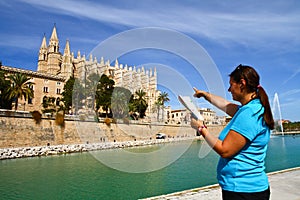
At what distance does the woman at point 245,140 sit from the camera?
1580 millimetres

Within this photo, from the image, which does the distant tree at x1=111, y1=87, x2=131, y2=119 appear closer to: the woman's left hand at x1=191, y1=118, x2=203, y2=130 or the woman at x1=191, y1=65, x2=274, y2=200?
the woman's left hand at x1=191, y1=118, x2=203, y2=130

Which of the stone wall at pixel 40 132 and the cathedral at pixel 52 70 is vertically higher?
the cathedral at pixel 52 70

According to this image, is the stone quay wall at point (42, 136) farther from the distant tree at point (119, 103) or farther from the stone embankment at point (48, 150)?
the distant tree at point (119, 103)

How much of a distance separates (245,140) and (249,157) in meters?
0.14

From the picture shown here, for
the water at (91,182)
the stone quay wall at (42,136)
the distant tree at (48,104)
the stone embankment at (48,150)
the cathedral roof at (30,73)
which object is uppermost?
the cathedral roof at (30,73)

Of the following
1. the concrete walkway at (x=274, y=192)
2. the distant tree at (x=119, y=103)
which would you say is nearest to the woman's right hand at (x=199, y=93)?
the distant tree at (x=119, y=103)

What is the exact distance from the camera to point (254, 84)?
1698 mm

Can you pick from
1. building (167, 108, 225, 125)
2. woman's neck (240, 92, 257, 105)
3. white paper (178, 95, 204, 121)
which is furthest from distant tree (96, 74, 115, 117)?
woman's neck (240, 92, 257, 105)

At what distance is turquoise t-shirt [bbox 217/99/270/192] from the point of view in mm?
1591

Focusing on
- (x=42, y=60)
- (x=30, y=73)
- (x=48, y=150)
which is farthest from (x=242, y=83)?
(x=42, y=60)

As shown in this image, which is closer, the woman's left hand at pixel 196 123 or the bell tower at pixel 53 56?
the woman's left hand at pixel 196 123

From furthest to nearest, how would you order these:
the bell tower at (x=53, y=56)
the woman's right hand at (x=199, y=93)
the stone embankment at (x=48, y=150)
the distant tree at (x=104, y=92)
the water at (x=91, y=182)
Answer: the bell tower at (x=53, y=56), the distant tree at (x=104, y=92), the stone embankment at (x=48, y=150), the water at (x=91, y=182), the woman's right hand at (x=199, y=93)

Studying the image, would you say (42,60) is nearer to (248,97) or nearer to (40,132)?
(40,132)

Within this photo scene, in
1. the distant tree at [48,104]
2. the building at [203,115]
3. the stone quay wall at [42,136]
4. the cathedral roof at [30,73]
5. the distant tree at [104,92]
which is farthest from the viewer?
the cathedral roof at [30,73]
